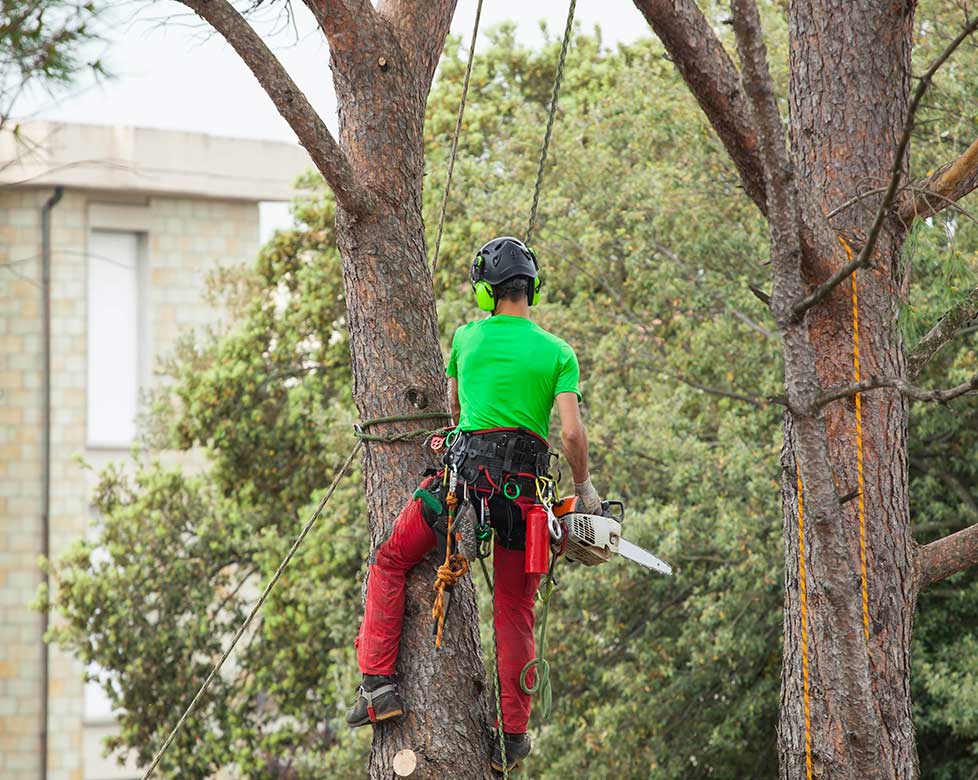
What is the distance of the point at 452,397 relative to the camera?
446cm

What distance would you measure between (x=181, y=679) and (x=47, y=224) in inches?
326

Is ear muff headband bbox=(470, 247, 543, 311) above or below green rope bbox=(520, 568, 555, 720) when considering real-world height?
above

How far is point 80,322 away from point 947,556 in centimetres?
1782

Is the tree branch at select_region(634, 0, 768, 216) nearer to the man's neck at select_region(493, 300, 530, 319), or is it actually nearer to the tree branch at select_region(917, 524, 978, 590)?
the man's neck at select_region(493, 300, 530, 319)

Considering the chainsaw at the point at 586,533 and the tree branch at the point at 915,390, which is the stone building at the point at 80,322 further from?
the tree branch at the point at 915,390

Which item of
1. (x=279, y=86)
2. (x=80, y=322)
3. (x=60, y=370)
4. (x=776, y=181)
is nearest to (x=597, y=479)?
(x=279, y=86)

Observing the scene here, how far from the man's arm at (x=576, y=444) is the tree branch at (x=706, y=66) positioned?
0.87 meters

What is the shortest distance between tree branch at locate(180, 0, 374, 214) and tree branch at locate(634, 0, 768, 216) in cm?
105

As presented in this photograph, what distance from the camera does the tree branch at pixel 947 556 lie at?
184 inches

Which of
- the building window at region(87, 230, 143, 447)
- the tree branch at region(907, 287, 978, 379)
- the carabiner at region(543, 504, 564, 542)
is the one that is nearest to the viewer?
the carabiner at region(543, 504, 564, 542)

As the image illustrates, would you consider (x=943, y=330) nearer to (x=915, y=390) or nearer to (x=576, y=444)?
(x=915, y=390)

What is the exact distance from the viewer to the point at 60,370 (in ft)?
67.2

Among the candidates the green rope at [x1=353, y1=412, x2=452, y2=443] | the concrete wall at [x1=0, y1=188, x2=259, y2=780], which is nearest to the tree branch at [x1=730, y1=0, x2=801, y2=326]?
the green rope at [x1=353, y1=412, x2=452, y2=443]

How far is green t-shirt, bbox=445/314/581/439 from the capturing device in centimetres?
421
